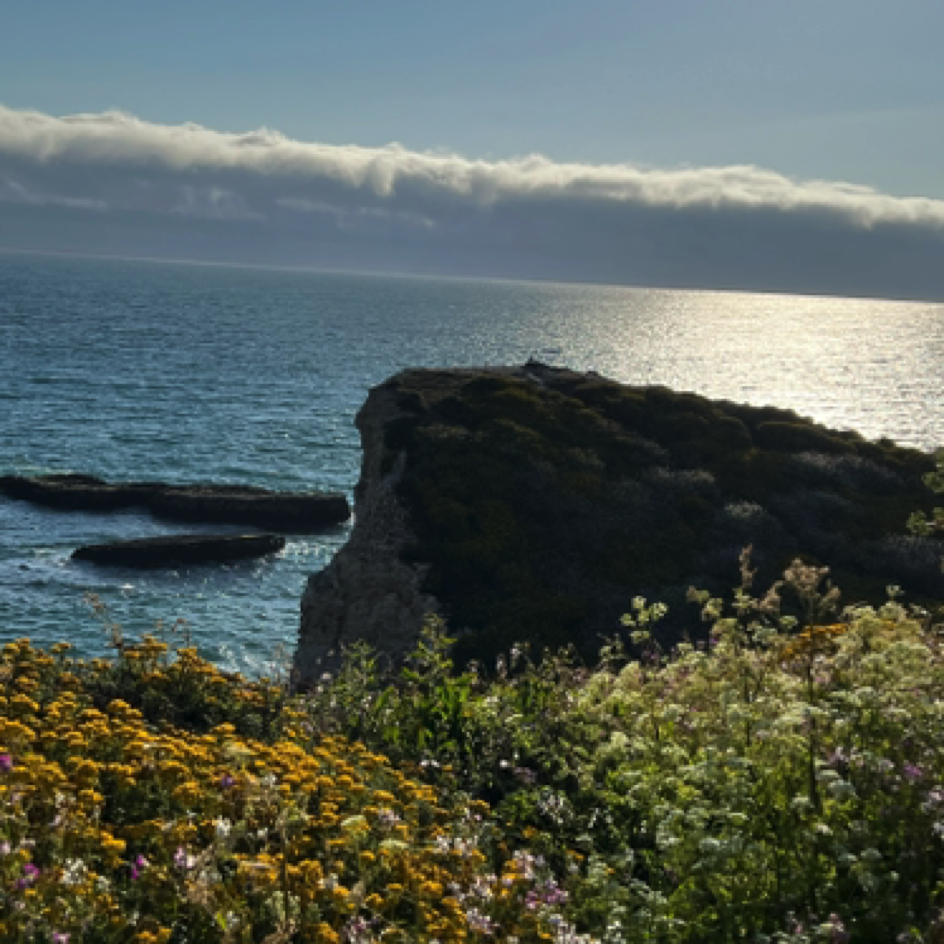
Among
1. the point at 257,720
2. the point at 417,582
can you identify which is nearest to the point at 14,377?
the point at 417,582

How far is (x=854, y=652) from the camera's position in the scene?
931 centimetres

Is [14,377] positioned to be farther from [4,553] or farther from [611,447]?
[611,447]

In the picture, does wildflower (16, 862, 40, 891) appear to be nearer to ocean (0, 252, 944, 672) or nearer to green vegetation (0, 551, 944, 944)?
green vegetation (0, 551, 944, 944)

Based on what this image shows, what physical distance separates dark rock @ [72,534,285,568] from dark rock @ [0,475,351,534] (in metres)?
5.06

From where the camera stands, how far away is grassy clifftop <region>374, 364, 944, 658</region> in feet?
82.4

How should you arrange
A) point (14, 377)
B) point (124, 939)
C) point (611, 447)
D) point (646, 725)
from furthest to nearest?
point (14, 377), point (611, 447), point (646, 725), point (124, 939)

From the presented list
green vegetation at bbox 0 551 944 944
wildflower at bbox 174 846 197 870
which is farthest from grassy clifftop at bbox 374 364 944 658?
wildflower at bbox 174 846 197 870

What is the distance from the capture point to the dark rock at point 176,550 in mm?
45938

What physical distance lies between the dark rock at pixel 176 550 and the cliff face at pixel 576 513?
1653 centimetres

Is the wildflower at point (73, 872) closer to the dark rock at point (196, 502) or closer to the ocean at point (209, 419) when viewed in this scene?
the ocean at point (209, 419)

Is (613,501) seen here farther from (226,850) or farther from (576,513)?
(226,850)

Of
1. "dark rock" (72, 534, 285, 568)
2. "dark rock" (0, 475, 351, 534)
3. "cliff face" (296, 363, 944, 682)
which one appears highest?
"cliff face" (296, 363, 944, 682)

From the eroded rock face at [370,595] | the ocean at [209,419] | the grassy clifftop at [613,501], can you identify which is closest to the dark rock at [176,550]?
the ocean at [209,419]

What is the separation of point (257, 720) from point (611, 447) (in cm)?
2306
